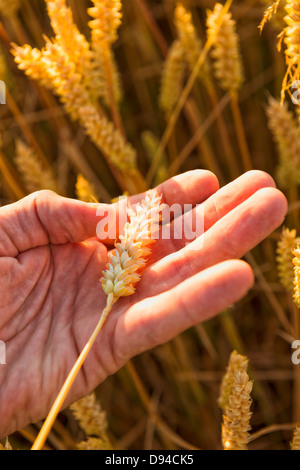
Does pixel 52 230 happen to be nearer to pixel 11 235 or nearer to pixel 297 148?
pixel 11 235

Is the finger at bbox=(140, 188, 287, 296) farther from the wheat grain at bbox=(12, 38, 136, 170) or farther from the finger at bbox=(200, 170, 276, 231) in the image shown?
the wheat grain at bbox=(12, 38, 136, 170)

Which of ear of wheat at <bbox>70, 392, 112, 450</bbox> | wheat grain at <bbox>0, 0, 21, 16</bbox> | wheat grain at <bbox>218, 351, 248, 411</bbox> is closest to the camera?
wheat grain at <bbox>218, 351, 248, 411</bbox>

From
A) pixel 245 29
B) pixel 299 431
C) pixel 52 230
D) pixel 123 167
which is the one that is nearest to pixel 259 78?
pixel 245 29

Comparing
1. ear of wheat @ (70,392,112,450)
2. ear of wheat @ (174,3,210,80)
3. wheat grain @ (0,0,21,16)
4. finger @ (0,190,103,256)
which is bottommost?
ear of wheat @ (70,392,112,450)

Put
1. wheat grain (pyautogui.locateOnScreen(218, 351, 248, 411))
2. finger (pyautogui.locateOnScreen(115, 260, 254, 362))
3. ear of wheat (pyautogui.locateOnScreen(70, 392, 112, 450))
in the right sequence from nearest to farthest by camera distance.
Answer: finger (pyautogui.locateOnScreen(115, 260, 254, 362))
wheat grain (pyautogui.locateOnScreen(218, 351, 248, 411))
ear of wheat (pyautogui.locateOnScreen(70, 392, 112, 450))

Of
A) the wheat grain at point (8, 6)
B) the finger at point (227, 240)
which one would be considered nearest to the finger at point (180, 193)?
the finger at point (227, 240)

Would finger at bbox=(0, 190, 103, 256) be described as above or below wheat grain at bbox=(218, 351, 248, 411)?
above

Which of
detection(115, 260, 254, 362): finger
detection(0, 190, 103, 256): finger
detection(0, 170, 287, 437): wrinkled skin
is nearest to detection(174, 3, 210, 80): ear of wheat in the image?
detection(0, 170, 287, 437): wrinkled skin

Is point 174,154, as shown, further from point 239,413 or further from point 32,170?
point 239,413
